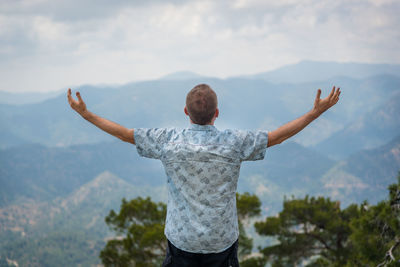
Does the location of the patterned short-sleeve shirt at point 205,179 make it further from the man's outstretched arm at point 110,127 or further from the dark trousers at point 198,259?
the man's outstretched arm at point 110,127

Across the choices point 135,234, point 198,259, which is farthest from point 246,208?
point 198,259

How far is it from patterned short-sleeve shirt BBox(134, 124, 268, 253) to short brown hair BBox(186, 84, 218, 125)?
9 centimetres

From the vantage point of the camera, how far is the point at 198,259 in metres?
2.19

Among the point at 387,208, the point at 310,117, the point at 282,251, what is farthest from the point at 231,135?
the point at 282,251

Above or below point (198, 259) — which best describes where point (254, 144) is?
above

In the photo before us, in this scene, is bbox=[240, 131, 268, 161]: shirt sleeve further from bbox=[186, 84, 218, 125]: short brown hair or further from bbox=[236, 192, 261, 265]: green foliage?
bbox=[236, 192, 261, 265]: green foliage

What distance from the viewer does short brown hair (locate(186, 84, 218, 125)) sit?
2.03 m

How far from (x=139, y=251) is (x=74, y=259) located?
445 ft

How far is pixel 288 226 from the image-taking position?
13.6 m

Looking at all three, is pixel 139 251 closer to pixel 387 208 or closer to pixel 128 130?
pixel 387 208

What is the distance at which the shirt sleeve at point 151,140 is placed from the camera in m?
2.21

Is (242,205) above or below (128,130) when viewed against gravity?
below

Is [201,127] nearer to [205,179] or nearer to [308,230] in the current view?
[205,179]

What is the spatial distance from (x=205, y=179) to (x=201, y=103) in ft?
1.57
